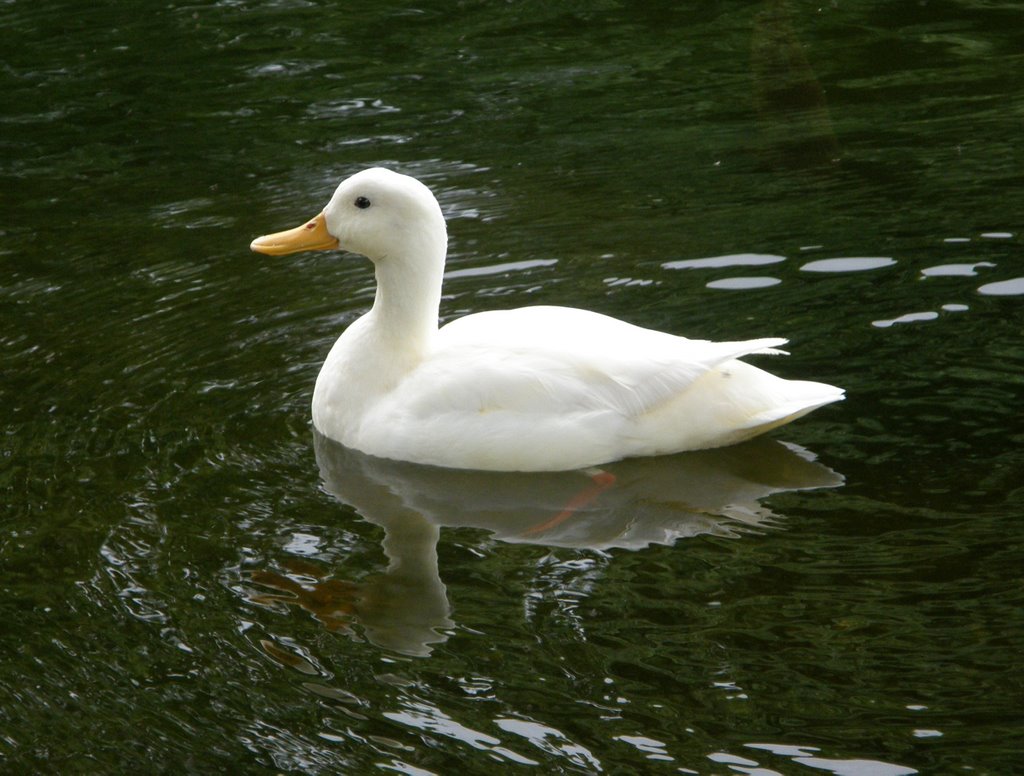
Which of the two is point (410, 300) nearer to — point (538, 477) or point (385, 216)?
point (385, 216)

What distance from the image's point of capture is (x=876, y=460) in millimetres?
6191

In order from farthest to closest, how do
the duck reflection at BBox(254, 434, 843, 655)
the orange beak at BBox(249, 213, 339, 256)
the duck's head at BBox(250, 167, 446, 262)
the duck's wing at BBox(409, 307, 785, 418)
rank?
the orange beak at BBox(249, 213, 339, 256)
the duck's head at BBox(250, 167, 446, 262)
the duck's wing at BBox(409, 307, 785, 418)
the duck reflection at BBox(254, 434, 843, 655)

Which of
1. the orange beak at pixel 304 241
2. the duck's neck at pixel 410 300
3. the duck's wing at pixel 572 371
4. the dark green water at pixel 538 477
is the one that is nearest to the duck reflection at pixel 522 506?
the dark green water at pixel 538 477

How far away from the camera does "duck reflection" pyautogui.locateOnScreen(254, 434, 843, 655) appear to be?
5.54 m

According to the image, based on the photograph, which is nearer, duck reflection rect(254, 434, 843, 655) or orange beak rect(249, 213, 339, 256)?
duck reflection rect(254, 434, 843, 655)

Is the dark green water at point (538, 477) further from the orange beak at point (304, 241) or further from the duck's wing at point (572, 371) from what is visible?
the orange beak at point (304, 241)

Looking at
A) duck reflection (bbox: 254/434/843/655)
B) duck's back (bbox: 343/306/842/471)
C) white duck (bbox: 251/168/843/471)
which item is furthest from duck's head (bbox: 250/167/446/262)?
duck reflection (bbox: 254/434/843/655)

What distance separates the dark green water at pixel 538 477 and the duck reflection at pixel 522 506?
20mm

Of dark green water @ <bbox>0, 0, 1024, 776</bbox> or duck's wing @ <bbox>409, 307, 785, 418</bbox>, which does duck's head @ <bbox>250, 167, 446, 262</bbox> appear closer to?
duck's wing @ <bbox>409, 307, 785, 418</bbox>

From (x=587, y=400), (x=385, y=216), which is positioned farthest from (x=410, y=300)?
(x=587, y=400)

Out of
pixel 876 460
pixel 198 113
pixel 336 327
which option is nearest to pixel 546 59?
pixel 198 113

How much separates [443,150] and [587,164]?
3.44 ft

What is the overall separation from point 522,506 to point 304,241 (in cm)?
166

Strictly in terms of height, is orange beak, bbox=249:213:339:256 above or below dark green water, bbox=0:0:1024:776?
above
